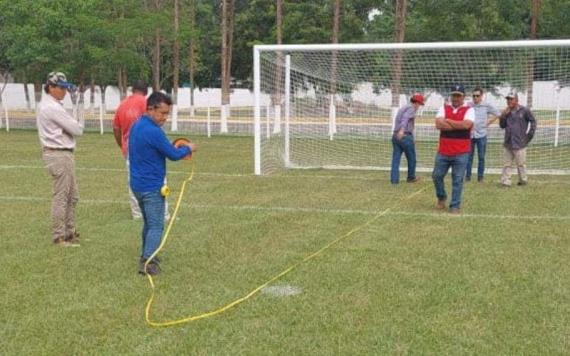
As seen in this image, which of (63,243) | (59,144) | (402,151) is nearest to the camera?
(59,144)

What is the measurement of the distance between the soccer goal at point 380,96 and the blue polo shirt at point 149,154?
9.15m

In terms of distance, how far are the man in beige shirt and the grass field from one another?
400 millimetres

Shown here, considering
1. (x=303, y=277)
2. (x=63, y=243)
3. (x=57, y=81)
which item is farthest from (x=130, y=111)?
(x=303, y=277)

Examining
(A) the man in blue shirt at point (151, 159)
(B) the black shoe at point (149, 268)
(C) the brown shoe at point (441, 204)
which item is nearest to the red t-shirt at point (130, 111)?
(A) the man in blue shirt at point (151, 159)

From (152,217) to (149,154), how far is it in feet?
1.98

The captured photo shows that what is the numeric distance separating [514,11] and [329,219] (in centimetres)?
2182

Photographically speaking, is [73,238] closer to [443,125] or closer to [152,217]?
[152,217]

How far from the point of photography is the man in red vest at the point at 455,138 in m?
9.36

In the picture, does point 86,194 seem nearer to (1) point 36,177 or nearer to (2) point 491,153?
(1) point 36,177

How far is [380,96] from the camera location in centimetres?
2097

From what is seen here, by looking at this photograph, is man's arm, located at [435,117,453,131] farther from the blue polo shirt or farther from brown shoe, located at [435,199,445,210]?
the blue polo shirt

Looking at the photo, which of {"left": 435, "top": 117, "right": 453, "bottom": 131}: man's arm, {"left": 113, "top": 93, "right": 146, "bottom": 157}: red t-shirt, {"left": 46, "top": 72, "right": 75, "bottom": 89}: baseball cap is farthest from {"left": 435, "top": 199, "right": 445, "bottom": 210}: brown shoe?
{"left": 46, "top": 72, "right": 75, "bottom": 89}: baseball cap

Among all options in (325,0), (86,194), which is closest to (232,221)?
(86,194)

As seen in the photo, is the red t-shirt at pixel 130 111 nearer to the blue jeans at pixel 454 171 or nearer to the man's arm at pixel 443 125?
the man's arm at pixel 443 125
